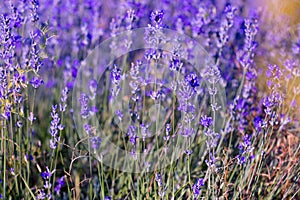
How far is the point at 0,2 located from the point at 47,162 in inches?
57.9

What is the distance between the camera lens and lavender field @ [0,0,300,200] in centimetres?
218

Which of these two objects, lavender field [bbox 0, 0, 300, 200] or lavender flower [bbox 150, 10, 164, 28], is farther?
lavender field [bbox 0, 0, 300, 200]

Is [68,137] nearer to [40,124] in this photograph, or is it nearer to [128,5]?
[40,124]

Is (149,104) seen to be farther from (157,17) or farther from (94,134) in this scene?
(157,17)

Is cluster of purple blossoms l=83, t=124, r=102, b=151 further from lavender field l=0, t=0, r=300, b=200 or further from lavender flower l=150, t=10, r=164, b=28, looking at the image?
lavender flower l=150, t=10, r=164, b=28

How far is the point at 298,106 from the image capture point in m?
3.28

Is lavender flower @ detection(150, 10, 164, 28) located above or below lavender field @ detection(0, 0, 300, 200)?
above

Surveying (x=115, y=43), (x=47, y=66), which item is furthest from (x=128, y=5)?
(x=47, y=66)

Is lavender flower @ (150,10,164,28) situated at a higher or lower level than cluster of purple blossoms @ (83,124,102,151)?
higher

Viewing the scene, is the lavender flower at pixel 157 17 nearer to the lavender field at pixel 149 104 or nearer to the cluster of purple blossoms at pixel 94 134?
the lavender field at pixel 149 104

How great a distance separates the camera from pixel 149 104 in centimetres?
347

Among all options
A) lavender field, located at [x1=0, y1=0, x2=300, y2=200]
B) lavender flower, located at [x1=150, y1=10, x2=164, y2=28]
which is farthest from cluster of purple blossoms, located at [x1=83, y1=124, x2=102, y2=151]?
lavender flower, located at [x1=150, y1=10, x2=164, y2=28]

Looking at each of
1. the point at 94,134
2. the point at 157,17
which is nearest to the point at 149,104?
the point at 94,134

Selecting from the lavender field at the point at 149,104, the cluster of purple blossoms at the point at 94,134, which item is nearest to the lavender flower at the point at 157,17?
the lavender field at the point at 149,104
